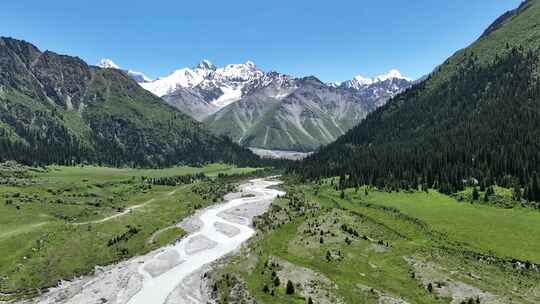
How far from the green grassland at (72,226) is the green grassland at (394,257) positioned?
89.7ft

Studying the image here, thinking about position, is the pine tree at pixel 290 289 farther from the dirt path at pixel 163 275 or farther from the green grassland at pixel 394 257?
the dirt path at pixel 163 275

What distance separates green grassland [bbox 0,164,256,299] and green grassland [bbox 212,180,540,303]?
27346mm

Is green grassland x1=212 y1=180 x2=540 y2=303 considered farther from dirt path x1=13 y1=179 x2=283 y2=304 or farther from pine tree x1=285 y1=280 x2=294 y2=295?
dirt path x1=13 y1=179 x2=283 y2=304

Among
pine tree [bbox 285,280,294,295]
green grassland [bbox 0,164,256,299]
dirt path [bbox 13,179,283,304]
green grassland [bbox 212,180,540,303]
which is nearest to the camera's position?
green grassland [bbox 212,180,540,303]

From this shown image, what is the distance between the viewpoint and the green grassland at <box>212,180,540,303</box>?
5900cm

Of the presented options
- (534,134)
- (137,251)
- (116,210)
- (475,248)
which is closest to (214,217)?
(116,210)

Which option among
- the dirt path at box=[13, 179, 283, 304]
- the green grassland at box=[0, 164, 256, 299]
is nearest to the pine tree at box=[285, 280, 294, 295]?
the dirt path at box=[13, 179, 283, 304]

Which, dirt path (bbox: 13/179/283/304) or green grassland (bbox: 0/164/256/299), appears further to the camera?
green grassland (bbox: 0/164/256/299)

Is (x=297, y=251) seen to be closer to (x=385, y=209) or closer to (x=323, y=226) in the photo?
(x=323, y=226)

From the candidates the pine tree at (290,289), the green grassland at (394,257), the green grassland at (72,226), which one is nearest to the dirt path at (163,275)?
the green grassland at (72,226)

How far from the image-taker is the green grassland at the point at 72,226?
249ft

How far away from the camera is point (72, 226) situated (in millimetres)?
104438

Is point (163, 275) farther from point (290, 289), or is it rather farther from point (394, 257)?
point (394, 257)

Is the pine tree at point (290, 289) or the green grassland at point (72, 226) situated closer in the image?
the pine tree at point (290, 289)
